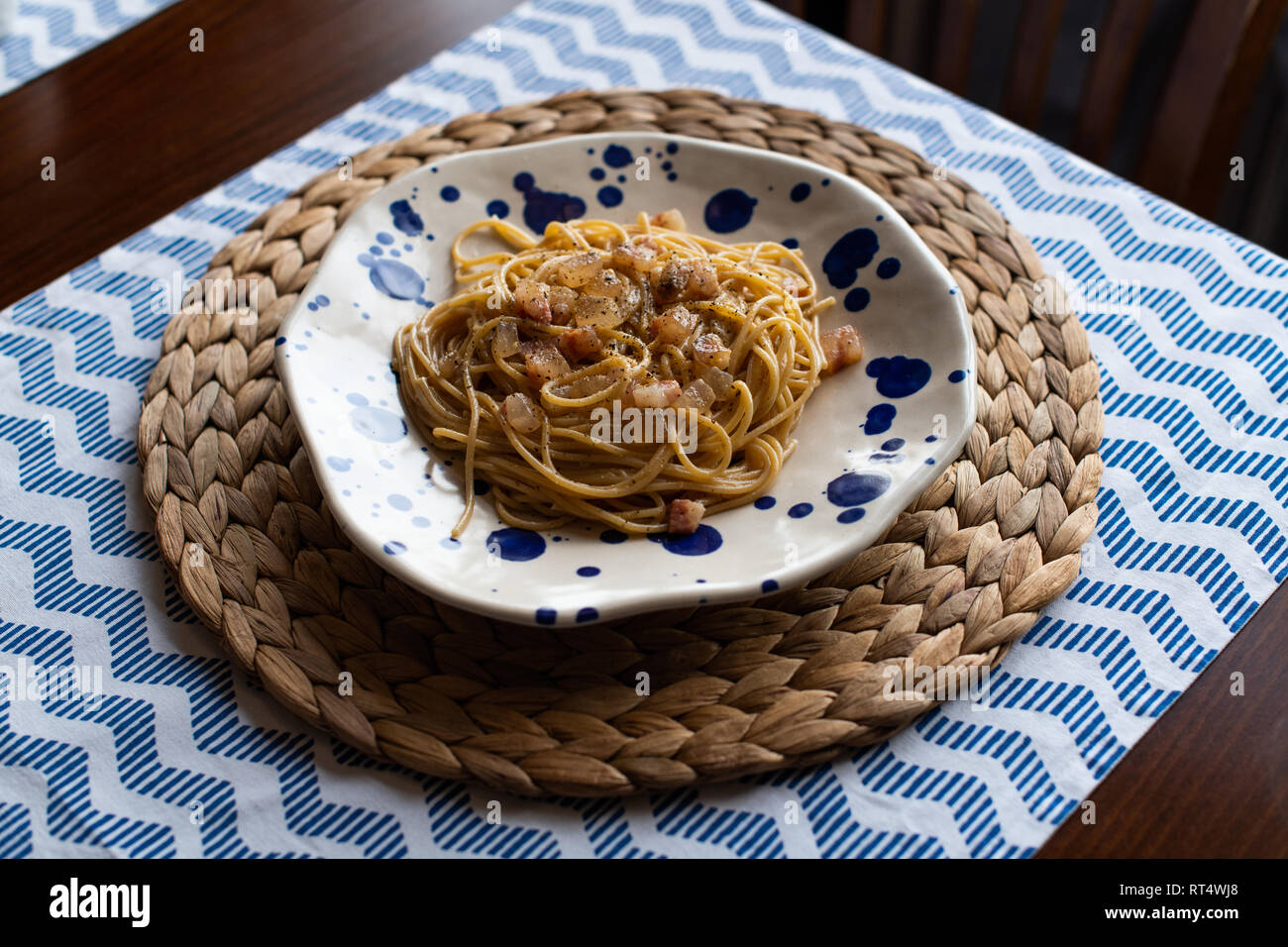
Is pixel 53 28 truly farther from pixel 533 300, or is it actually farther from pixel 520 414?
pixel 520 414

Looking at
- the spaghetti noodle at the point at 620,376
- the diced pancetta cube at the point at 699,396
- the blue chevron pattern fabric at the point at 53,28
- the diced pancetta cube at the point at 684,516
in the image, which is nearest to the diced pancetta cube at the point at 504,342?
the spaghetti noodle at the point at 620,376

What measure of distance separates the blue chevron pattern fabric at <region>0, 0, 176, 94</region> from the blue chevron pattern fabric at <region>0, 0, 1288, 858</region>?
71 cm

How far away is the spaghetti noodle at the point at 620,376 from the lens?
200 cm

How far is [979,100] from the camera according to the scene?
409 cm

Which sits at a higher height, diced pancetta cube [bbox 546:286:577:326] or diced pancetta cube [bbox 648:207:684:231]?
diced pancetta cube [bbox 648:207:684:231]

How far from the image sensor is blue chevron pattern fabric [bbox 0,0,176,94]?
2.97 m

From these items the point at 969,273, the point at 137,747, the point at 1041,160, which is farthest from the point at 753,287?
the point at 137,747

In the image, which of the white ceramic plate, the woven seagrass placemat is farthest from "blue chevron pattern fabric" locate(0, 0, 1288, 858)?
the white ceramic plate

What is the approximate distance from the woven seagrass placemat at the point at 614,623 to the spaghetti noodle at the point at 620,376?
0.22 metres

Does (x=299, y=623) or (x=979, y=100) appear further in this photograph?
(x=979, y=100)

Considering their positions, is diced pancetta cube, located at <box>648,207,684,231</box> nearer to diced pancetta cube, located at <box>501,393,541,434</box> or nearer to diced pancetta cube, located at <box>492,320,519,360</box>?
diced pancetta cube, located at <box>492,320,519,360</box>

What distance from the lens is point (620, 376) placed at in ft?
6.91

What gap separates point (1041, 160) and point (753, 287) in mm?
937

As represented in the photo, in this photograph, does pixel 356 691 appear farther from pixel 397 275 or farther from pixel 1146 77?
pixel 1146 77
